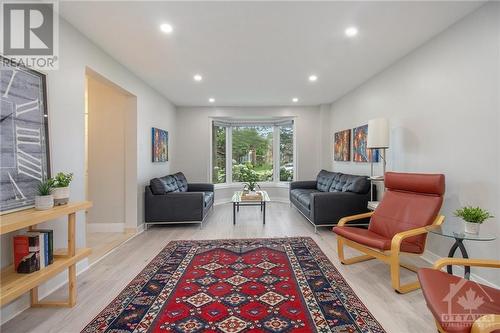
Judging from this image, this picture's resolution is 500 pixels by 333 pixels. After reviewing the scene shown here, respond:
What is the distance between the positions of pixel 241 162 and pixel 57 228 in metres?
5.00

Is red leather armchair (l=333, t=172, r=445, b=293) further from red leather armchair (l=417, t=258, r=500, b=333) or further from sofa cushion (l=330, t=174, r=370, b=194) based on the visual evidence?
sofa cushion (l=330, t=174, r=370, b=194)

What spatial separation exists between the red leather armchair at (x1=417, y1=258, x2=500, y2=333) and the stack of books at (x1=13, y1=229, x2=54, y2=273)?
8.43 ft

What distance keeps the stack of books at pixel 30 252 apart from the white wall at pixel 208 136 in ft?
14.5

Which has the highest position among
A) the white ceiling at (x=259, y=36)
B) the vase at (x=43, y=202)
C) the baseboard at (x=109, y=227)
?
the white ceiling at (x=259, y=36)

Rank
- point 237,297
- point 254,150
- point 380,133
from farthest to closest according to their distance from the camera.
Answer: point 254,150
point 380,133
point 237,297

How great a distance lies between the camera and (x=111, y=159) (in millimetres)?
3932

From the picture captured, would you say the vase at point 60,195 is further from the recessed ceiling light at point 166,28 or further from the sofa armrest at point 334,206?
the sofa armrest at point 334,206

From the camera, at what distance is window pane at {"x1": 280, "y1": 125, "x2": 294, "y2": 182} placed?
6.72 m

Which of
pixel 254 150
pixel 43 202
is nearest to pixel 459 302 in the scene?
pixel 43 202

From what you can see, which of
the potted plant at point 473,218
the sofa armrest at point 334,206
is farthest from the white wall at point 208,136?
the potted plant at point 473,218

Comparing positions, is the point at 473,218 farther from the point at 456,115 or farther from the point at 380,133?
the point at 380,133

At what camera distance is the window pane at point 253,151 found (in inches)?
271

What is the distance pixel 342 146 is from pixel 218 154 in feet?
10.8

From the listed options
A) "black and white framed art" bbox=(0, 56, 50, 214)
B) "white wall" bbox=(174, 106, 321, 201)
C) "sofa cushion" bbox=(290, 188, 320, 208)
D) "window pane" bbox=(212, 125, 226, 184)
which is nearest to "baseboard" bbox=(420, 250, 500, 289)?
"sofa cushion" bbox=(290, 188, 320, 208)
